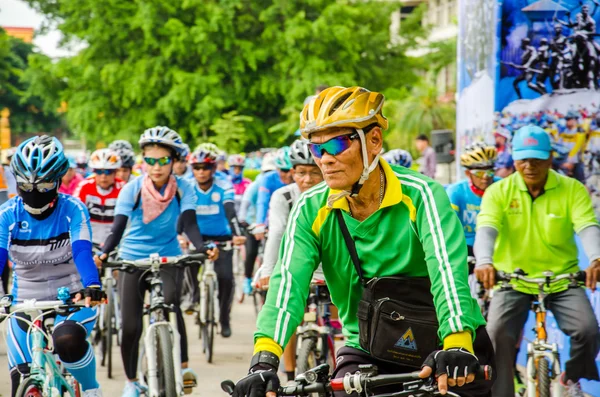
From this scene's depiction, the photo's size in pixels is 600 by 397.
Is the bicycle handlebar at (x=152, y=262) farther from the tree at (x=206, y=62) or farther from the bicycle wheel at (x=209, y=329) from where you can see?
the tree at (x=206, y=62)

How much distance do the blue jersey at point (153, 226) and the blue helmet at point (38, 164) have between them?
1.77 m

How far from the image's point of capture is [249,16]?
48062 millimetres

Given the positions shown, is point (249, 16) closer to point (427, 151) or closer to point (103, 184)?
point (427, 151)

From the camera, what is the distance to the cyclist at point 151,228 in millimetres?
7523

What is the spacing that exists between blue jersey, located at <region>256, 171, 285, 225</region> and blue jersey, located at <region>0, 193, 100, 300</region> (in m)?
5.70

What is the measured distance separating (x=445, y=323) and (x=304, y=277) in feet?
1.92

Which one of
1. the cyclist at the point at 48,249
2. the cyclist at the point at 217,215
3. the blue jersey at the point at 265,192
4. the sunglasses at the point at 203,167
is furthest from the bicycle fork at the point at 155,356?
the blue jersey at the point at 265,192

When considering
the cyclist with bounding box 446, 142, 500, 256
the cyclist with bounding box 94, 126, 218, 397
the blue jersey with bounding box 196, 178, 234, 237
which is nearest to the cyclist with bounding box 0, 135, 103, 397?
the cyclist with bounding box 94, 126, 218, 397

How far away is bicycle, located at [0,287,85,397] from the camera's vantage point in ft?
18.4

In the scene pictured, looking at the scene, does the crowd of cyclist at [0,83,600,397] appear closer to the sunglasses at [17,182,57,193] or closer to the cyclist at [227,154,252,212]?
the sunglasses at [17,182,57,193]

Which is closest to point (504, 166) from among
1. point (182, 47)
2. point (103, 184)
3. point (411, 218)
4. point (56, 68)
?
point (103, 184)

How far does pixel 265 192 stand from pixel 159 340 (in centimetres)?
531

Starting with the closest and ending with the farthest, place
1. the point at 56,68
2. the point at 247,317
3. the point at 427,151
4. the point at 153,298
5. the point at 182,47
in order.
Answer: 1. the point at 153,298
2. the point at 247,317
3. the point at 427,151
4. the point at 182,47
5. the point at 56,68

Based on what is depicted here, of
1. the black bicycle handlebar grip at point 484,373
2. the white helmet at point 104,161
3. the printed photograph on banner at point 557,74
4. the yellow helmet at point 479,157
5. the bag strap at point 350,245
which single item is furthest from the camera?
the white helmet at point 104,161
